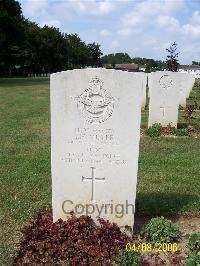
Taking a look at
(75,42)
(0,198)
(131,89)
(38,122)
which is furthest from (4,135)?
(75,42)

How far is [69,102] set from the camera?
16.1 feet

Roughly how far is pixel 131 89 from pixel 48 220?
74.2 inches

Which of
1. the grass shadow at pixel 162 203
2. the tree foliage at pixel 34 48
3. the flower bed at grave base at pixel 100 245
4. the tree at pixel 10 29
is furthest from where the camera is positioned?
the tree foliage at pixel 34 48

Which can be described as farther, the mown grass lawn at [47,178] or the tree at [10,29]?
the tree at [10,29]

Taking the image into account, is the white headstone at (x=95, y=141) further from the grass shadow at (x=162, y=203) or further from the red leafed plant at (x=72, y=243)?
the grass shadow at (x=162, y=203)

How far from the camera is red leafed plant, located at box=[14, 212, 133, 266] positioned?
4789 mm

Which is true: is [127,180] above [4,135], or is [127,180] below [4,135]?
above

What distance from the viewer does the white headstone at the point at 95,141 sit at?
4859 millimetres

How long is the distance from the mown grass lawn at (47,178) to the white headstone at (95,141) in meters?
1.02

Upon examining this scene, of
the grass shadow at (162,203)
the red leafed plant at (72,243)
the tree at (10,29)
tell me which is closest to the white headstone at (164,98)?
the grass shadow at (162,203)

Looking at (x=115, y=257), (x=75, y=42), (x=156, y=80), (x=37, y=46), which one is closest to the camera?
(x=115, y=257)

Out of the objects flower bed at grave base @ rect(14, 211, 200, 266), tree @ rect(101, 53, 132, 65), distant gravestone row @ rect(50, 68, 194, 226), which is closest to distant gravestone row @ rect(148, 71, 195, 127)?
distant gravestone row @ rect(50, 68, 194, 226)

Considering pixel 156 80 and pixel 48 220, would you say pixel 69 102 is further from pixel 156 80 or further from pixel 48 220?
pixel 156 80
